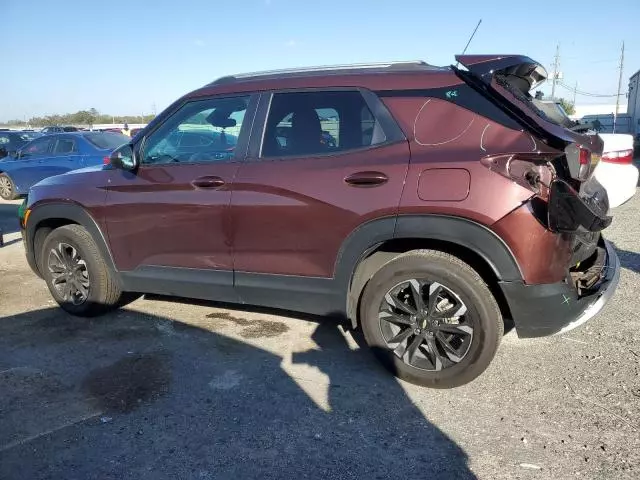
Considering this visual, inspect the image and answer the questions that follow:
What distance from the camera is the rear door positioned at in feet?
10.1

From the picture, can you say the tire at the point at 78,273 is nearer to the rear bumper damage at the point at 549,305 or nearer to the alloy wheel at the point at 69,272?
the alloy wheel at the point at 69,272

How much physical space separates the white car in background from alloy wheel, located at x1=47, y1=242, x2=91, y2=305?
520 cm

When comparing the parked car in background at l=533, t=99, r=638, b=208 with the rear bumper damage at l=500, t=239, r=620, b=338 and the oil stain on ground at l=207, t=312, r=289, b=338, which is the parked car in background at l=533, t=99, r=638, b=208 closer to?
the rear bumper damage at l=500, t=239, r=620, b=338

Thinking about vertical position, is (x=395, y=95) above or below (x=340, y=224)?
above

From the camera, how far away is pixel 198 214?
361cm

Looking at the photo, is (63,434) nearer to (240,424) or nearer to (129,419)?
(129,419)

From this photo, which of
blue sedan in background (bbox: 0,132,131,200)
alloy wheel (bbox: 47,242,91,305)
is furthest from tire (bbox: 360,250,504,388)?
blue sedan in background (bbox: 0,132,131,200)

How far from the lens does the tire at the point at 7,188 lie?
468 inches

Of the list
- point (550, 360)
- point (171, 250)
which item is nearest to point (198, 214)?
point (171, 250)

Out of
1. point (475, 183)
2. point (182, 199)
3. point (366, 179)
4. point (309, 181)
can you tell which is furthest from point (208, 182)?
point (475, 183)

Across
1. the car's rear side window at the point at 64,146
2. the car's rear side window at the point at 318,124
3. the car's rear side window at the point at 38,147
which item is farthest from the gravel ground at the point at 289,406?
the car's rear side window at the point at 38,147

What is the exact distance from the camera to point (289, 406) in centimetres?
303

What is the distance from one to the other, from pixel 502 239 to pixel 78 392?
276cm

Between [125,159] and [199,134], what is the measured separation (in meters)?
0.62
